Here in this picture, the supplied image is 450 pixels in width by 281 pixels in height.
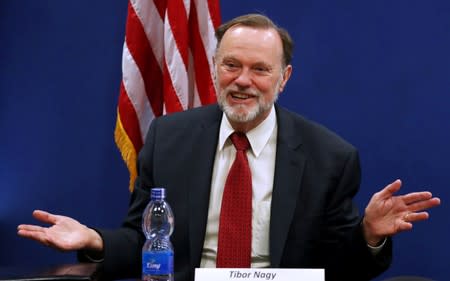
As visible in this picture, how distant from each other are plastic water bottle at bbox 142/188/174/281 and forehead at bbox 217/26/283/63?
1.85ft

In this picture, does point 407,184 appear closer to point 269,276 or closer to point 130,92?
point 130,92

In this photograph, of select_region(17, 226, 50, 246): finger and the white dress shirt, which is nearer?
select_region(17, 226, 50, 246): finger

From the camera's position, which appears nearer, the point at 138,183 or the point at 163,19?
the point at 138,183

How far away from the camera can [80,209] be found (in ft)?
12.3

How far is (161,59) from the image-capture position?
3.37 m

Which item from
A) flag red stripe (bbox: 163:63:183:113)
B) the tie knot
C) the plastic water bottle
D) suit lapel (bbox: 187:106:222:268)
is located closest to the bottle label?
the plastic water bottle

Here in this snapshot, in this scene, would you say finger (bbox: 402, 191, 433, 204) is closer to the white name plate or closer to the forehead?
the white name plate

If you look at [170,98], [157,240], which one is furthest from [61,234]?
[170,98]

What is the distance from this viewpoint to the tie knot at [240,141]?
243 cm

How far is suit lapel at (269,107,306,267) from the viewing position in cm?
227

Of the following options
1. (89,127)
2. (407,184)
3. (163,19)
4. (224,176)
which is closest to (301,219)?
(224,176)

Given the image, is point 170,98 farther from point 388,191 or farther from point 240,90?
point 388,191

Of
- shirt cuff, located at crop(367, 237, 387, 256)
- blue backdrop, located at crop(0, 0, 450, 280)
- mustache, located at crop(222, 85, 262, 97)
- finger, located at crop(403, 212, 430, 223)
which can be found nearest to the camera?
finger, located at crop(403, 212, 430, 223)

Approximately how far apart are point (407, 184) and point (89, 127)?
1.63 m
